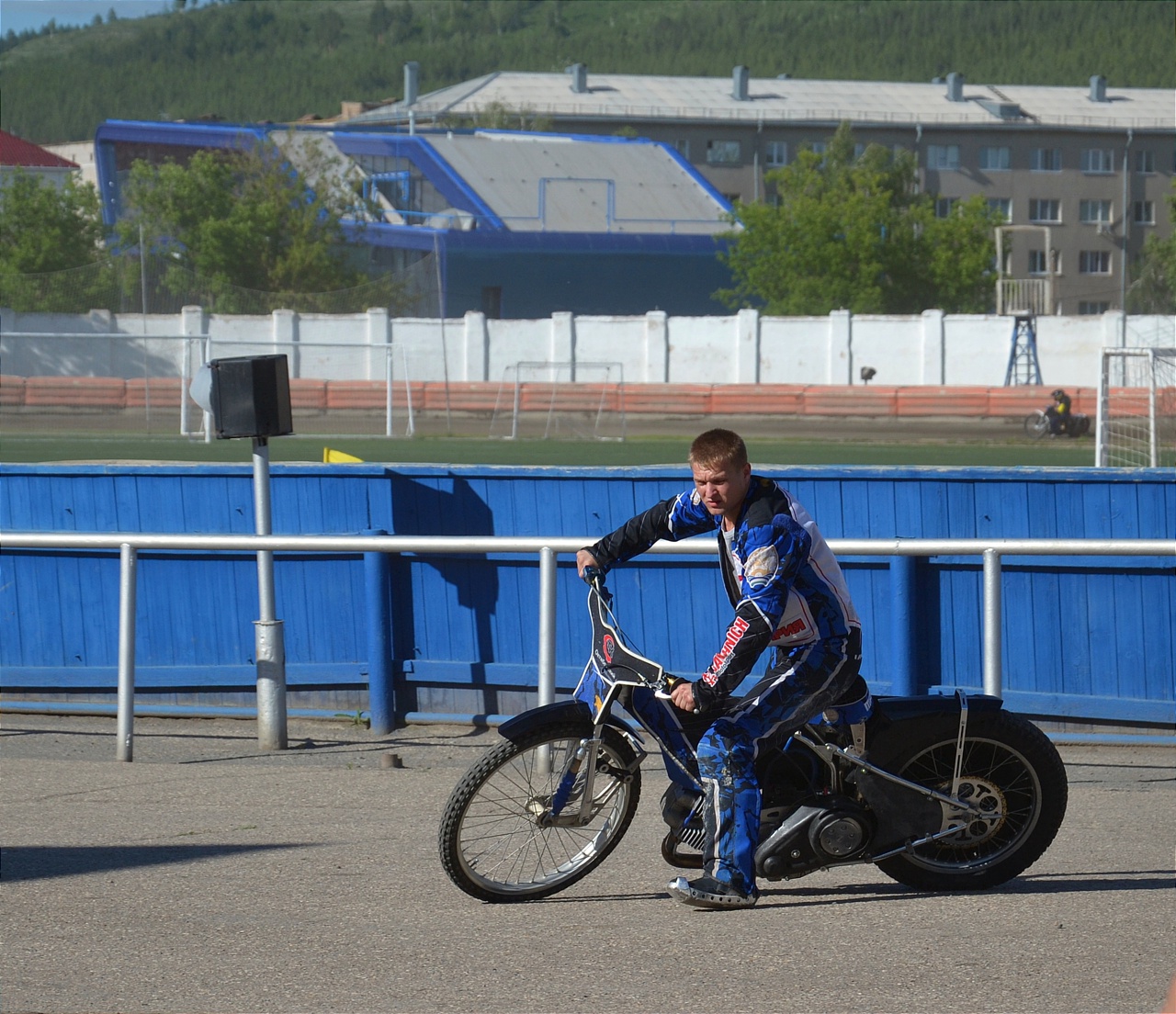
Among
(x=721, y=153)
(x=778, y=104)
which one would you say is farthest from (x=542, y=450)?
(x=778, y=104)

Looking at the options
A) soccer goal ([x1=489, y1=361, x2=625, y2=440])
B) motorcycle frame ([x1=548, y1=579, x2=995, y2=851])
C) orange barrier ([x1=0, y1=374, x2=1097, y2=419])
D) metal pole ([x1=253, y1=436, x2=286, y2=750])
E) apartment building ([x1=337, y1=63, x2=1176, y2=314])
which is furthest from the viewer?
apartment building ([x1=337, y1=63, x2=1176, y2=314])

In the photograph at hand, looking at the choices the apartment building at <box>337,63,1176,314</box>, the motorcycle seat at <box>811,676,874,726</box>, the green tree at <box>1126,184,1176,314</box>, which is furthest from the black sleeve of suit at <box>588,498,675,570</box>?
the apartment building at <box>337,63,1176,314</box>

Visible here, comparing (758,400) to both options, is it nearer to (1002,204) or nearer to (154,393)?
(154,393)

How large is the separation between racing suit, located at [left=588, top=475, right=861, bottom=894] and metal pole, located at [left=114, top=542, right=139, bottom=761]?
4.39 m

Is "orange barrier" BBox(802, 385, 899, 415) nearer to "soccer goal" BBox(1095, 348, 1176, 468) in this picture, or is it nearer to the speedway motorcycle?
"soccer goal" BBox(1095, 348, 1176, 468)

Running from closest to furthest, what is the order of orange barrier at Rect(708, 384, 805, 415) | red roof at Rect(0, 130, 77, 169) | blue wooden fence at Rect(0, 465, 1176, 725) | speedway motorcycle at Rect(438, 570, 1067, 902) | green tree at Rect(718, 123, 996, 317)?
1. speedway motorcycle at Rect(438, 570, 1067, 902)
2. blue wooden fence at Rect(0, 465, 1176, 725)
3. orange barrier at Rect(708, 384, 805, 415)
4. green tree at Rect(718, 123, 996, 317)
5. red roof at Rect(0, 130, 77, 169)

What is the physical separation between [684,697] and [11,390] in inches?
1215

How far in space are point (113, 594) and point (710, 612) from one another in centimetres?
396

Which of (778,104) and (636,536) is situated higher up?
(778,104)

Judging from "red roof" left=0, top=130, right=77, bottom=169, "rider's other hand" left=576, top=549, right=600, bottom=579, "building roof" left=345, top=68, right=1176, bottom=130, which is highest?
"building roof" left=345, top=68, right=1176, bottom=130

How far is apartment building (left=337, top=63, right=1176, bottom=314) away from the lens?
101000 mm

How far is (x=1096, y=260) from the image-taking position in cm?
10288

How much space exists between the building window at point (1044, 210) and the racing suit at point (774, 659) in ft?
335

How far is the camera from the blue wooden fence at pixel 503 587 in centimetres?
942
